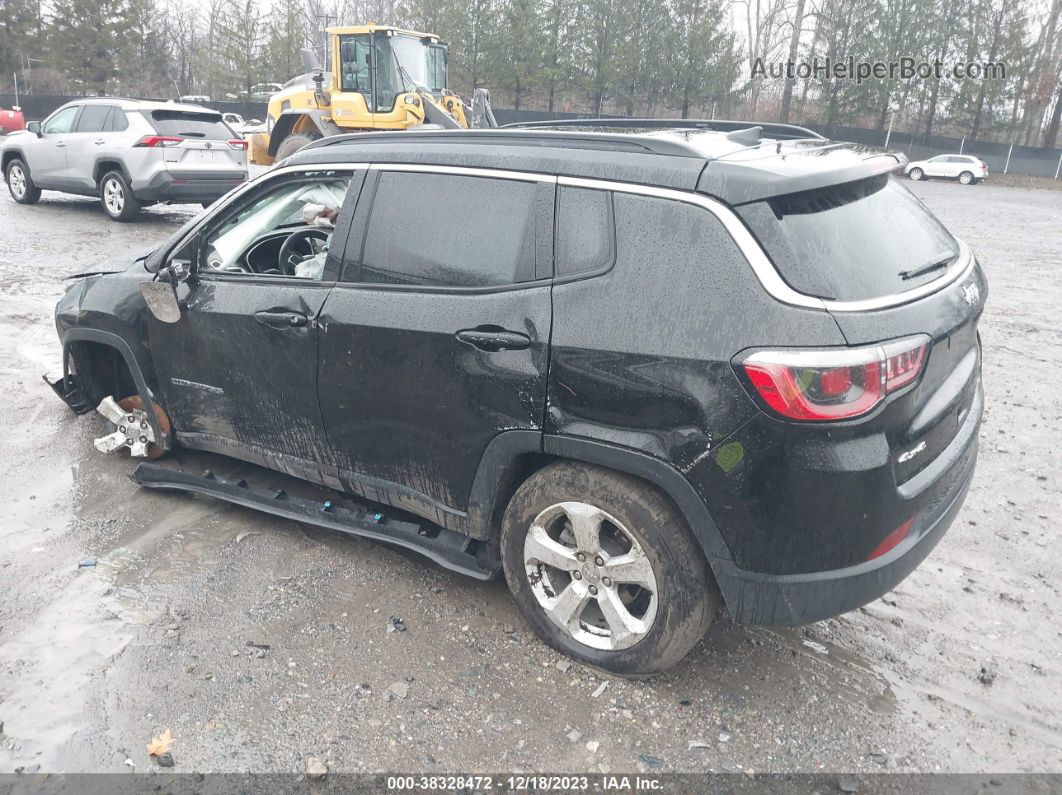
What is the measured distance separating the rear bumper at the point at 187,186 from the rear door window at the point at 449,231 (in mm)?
10042

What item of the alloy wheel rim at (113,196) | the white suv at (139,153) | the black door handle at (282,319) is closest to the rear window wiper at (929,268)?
the black door handle at (282,319)

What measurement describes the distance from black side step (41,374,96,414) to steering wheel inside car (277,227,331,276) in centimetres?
165

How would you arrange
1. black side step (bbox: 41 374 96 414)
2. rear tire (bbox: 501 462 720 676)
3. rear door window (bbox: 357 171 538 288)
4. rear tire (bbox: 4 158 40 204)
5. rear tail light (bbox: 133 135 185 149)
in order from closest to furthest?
rear tire (bbox: 501 462 720 676) < rear door window (bbox: 357 171 538 288) < black side step (bbox: 41 374 96 414) < rear tail light (bbox: 133 135 185 149) < rear tire (bbox: 4 158 40 204)

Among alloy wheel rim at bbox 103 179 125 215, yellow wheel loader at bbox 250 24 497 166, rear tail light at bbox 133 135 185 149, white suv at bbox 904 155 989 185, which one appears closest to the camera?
rear tail light at bbox 133 135 185 149

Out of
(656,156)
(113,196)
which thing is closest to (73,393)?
(656,156)

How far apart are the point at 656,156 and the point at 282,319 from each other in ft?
5.65

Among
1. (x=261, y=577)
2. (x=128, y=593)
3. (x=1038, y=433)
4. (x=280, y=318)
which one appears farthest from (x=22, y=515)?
(x=1038, y=433)

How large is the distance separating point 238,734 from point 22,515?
6.96 ft

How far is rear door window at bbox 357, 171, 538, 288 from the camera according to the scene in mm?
3021

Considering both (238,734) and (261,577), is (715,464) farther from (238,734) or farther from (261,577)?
(261,577)

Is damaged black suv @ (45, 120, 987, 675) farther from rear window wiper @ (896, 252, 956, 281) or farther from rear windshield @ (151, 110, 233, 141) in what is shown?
rear windshield @ (151, 110, 233, 141)

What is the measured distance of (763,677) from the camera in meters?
3.08

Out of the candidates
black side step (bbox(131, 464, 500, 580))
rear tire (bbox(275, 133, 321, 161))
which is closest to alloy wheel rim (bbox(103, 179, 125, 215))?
rear tire (bbox(275, 133, 321, 161))

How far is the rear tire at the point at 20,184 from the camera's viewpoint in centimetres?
1429
